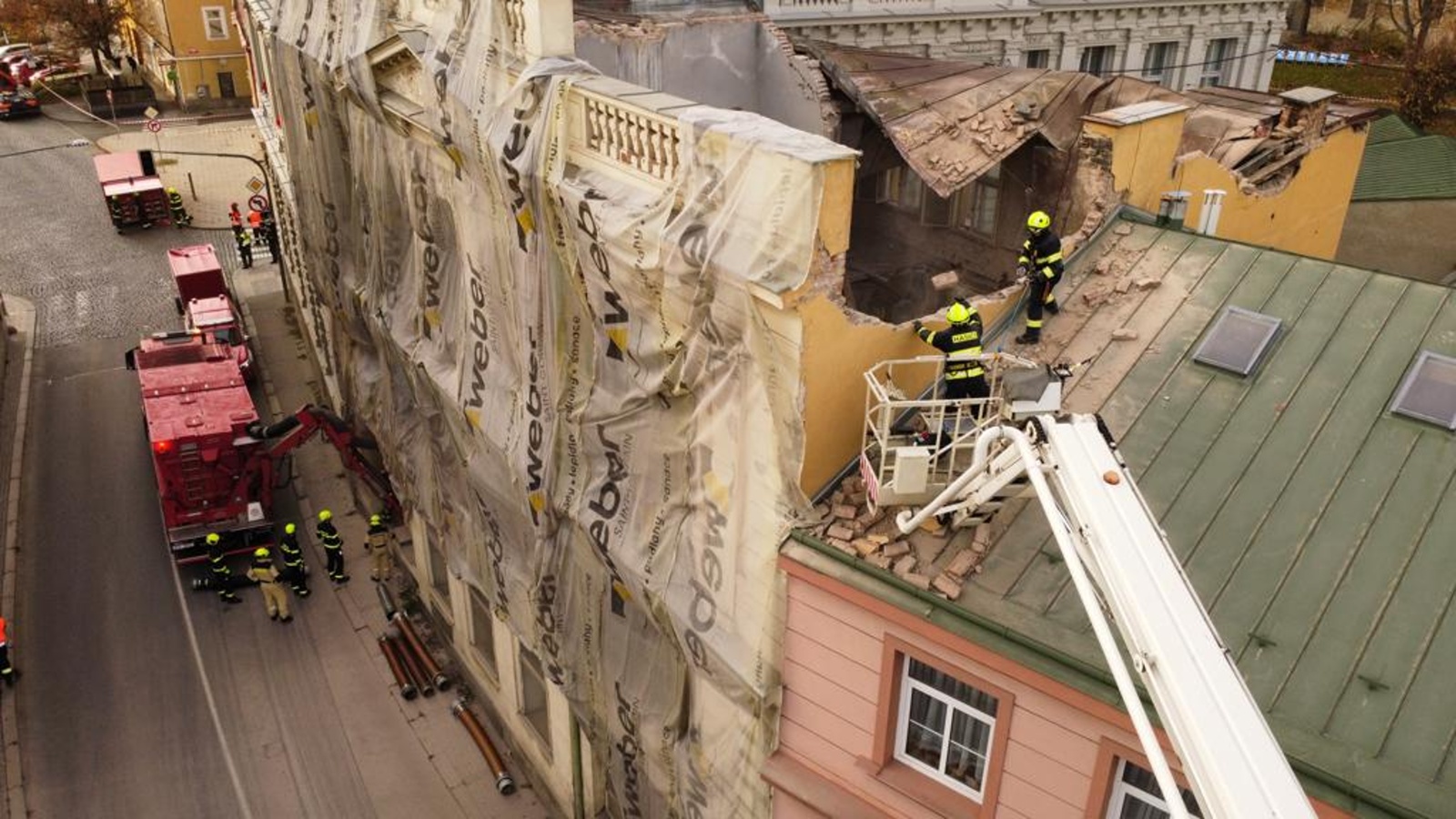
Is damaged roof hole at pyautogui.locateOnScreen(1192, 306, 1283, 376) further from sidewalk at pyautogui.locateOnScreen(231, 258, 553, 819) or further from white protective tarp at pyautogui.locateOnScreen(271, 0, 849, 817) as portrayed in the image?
sidewalk at pyautogui.locateOnScreen(231, 258, 553, 819)

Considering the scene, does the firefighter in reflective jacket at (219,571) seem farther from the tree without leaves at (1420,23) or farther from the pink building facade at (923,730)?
the tree without leaves at (1420,23)

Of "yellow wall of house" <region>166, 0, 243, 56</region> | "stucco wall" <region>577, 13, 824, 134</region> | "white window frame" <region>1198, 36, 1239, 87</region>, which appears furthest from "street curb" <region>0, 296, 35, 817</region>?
"white window frame" <region>1198, 36, 1239, 87</region>

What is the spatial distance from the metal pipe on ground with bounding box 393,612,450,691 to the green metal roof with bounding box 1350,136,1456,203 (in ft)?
77.5

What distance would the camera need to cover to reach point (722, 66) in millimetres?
18172

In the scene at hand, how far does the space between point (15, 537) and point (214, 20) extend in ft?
146

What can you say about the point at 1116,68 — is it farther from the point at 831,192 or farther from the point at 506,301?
the point at 831,192

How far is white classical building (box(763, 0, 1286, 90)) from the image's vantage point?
2356 cm

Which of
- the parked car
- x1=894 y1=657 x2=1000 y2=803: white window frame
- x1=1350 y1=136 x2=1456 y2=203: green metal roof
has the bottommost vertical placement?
the parked car

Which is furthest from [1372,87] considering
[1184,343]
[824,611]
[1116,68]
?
[824,611]

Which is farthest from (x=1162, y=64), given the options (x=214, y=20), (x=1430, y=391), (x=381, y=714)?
(x=214, y=20)

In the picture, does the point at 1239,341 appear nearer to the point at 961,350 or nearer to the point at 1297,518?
the point at 1297,518

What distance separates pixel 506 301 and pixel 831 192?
740 centimetres

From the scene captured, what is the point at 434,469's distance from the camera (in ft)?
68.2

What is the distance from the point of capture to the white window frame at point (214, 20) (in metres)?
61.3
